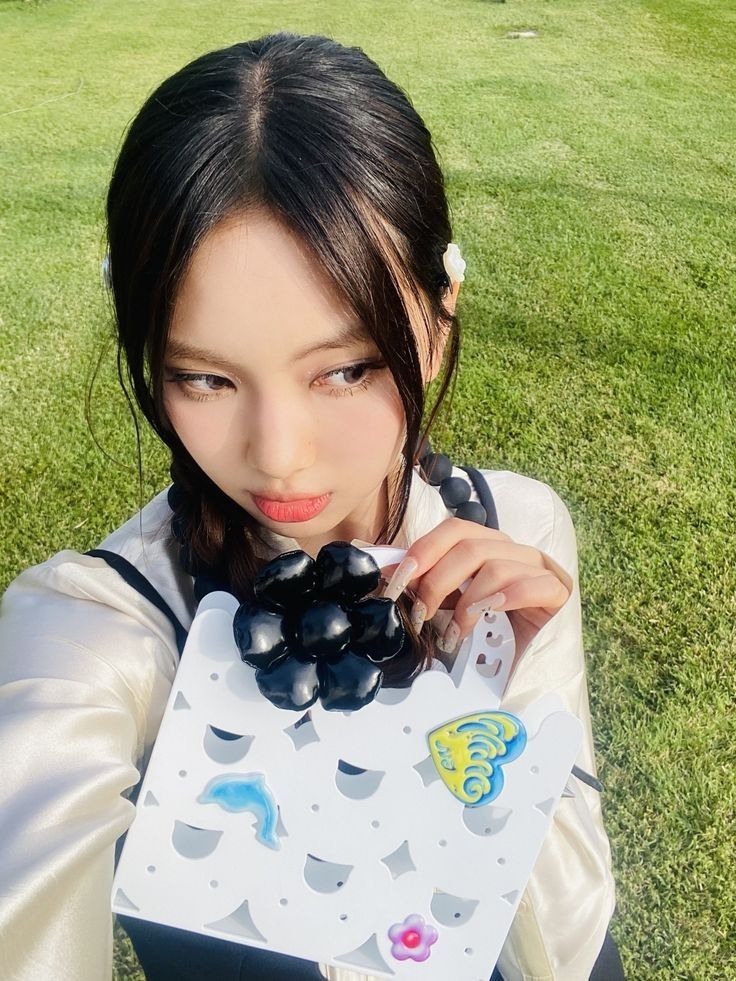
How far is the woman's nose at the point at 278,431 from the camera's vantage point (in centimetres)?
74

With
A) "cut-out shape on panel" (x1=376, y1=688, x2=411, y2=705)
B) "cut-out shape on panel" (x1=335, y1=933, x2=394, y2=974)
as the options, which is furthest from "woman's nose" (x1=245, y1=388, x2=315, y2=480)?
"cut-out shape on panel" (x1=335, y1=933, x2=394, y2=974)

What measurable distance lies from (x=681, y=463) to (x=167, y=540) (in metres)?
1.83

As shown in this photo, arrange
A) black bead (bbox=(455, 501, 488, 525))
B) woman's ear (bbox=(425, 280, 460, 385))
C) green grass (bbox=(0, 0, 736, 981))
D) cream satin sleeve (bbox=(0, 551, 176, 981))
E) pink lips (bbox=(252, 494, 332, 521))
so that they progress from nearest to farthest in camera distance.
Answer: cream satin sleeve (bbox=(0, 551, 176, 981)) → pink lips (bbox=(252, 494, 332, 521)) → woman's ear (bbox=(425, 280, 460, 385)) → black bead (bbox=(455, 501, 488, 525)) → green grass (bbox=(0, 0, 736, 981))

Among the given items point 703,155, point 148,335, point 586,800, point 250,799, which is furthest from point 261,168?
point 703,155

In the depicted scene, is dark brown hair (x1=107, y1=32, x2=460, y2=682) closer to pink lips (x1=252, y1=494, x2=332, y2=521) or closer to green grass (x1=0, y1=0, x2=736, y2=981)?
pink lips (x1=252, y1=494, x2=332, y2=521)

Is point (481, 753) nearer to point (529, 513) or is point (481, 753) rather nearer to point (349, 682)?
point (349, 682)

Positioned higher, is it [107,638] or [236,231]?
[236,231]

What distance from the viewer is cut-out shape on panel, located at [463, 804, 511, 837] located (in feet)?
2.29

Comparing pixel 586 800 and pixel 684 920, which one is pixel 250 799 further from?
pixel 684 920

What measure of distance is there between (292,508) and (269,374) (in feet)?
0.57

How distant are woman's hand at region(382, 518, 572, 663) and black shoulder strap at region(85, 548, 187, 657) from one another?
11.5 inches

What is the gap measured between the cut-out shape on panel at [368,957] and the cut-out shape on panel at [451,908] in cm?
6

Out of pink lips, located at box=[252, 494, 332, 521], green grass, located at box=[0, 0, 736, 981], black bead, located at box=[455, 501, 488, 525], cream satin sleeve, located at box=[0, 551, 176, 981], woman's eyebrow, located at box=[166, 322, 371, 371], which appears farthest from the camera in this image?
green grass, located at box=[0, 0, 736, 981]

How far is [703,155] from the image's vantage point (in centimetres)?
429
